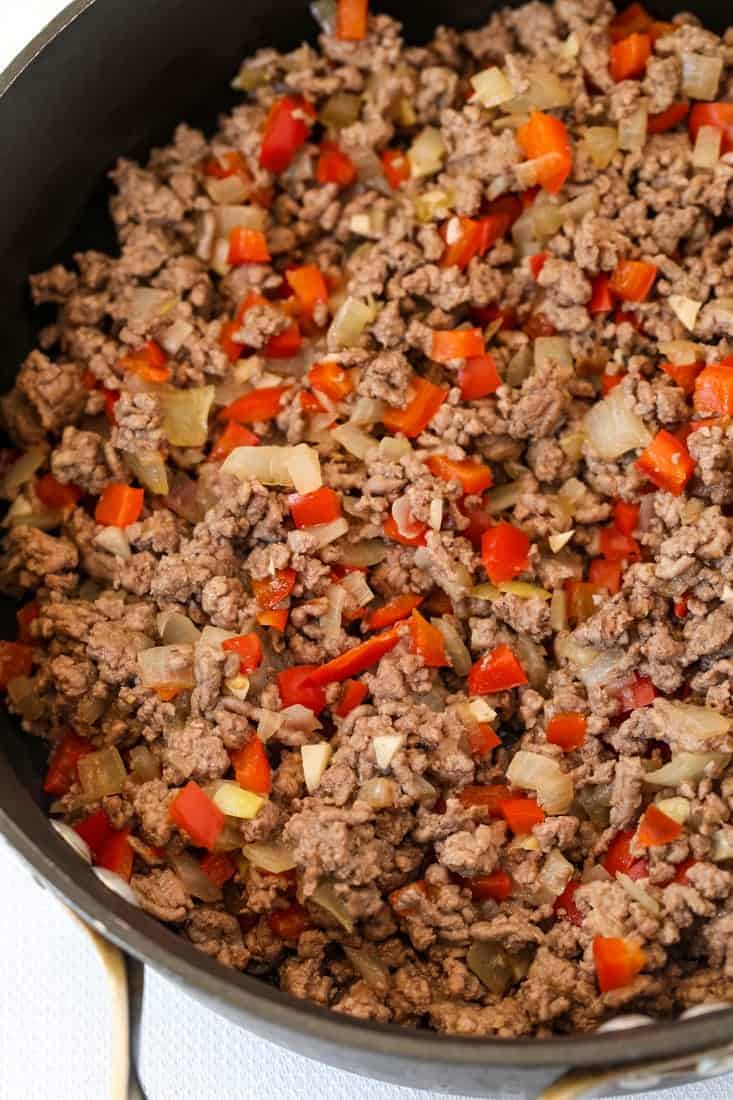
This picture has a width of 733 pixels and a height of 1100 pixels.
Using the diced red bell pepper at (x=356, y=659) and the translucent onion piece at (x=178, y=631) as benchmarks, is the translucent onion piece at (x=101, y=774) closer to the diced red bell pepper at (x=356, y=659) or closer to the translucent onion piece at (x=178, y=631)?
the translucent onion piece at (x=178, y=631)

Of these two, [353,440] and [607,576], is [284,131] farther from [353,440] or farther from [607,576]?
[607,576]

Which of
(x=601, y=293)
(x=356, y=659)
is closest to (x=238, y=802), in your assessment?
(x=356, y=659)

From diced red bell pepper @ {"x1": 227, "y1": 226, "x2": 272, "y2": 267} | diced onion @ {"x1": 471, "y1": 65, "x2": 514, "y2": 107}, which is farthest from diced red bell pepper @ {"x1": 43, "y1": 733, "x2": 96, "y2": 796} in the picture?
diced onion @ {"x1": 471, "y1": 65, "x2": 514, "y2": 107}

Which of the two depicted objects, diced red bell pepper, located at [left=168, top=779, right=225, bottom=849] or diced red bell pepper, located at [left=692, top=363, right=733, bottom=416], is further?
diced red bell pepper, located at [left=692, top=363, right=733, bottom=416]

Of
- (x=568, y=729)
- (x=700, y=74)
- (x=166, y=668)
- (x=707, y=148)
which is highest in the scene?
(x=166, y=668)

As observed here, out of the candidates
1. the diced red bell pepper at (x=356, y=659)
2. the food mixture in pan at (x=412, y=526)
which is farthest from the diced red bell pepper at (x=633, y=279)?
the diced red bell pepper at (x=356, y=659)

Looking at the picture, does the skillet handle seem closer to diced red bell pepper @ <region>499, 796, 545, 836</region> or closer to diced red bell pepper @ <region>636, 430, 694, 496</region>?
diced red bell pepper @ <region>499, 796, 545, 836</region>
